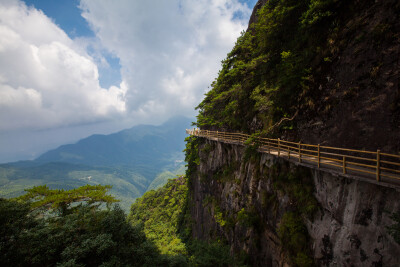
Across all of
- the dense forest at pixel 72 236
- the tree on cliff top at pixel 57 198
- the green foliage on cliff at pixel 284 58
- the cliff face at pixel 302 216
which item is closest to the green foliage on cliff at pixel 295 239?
the cliff face at pixel 302 216

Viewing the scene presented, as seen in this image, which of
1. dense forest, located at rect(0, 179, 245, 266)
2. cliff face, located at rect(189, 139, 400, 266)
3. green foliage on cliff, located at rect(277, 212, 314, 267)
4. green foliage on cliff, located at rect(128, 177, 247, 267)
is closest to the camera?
cliff face, located at rect(189, 139, 400, 266)

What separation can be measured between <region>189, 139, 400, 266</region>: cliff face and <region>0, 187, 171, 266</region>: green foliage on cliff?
6.99 metres

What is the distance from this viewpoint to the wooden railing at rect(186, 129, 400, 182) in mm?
5519

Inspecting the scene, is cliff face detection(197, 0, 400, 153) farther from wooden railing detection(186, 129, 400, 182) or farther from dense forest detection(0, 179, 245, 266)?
dense forest detection(0, 179, 245, 266)

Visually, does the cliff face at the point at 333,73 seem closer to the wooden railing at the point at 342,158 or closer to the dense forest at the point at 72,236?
the wooden railing at the point at 342,158

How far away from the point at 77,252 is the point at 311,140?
568 inches

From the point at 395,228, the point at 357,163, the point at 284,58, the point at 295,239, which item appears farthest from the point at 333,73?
the point at 295,239

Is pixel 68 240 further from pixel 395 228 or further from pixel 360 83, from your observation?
pixel 360 83

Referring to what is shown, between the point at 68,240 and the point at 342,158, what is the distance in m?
15.6

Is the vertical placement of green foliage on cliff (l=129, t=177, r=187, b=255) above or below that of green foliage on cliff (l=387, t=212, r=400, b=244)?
below

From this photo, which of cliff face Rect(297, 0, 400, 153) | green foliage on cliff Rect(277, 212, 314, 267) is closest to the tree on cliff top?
green foliage on cliff Rect(277, 212, 314, 267)

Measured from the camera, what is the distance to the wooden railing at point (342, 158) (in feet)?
18.1

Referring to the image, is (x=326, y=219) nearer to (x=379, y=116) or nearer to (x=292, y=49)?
(x=379, y=116)

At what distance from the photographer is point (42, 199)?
10211 millimetres
